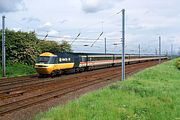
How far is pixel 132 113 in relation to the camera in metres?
11.7

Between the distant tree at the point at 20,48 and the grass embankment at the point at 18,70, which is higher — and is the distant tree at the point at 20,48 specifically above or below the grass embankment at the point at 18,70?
above

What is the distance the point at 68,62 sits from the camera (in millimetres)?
39531

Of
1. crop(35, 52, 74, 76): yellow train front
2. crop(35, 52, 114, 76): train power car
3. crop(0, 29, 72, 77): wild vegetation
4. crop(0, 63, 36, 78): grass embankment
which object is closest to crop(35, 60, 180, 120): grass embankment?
crop(35, 52, 74, 76): yellow train front

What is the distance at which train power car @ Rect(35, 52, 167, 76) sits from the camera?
1382 inches

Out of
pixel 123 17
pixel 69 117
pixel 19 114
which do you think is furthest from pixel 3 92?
pixel 69 117

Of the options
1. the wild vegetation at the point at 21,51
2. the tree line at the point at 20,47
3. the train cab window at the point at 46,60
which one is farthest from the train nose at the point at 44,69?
the tree line at the point at 20,47

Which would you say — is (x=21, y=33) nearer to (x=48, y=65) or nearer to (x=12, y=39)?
(x=12, y=39)

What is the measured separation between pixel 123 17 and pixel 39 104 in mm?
11136

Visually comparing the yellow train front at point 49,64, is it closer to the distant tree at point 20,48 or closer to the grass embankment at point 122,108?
the distant tree at point 20,48

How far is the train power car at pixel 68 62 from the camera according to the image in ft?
115

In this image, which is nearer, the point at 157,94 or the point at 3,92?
the point at 157,94

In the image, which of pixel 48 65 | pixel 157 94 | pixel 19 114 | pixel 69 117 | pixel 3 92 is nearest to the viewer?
pixel 69 117

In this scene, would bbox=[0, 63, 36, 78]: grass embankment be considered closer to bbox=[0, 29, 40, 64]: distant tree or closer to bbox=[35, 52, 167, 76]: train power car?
bbox=[0, 29, 40, 64]: distant tree

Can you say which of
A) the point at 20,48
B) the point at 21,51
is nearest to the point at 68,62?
the point at 21,51
